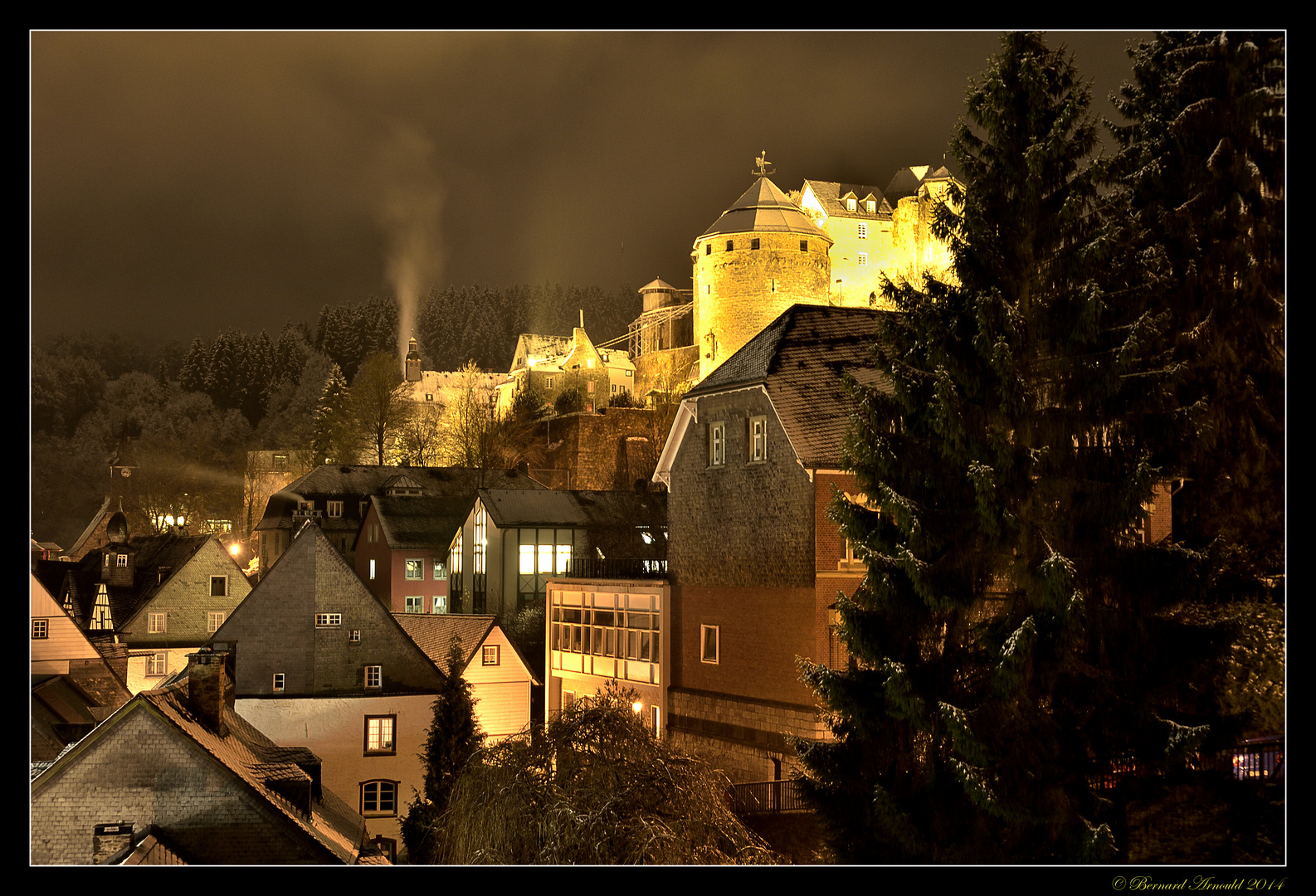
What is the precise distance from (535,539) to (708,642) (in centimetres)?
2053

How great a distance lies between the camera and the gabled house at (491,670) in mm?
33969

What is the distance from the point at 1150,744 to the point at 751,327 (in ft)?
200

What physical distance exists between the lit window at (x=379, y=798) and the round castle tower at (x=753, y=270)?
46895 millimetres

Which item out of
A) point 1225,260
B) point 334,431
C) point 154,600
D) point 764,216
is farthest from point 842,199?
point 1225,260

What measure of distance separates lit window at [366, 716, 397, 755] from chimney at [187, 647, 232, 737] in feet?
27.0

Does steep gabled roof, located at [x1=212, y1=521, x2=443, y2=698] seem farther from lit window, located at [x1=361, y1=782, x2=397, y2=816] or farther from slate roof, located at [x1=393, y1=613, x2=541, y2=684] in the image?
lit window, located at [x1=361, y1=782, x2=397, y2=816]

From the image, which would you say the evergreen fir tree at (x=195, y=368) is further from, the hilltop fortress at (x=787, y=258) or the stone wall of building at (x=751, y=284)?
the stone wall of building at (x=751, y=284)

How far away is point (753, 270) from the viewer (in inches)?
2955

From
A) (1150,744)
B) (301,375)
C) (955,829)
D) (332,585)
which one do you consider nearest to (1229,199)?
(1150,744)

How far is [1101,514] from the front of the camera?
48.6 feet

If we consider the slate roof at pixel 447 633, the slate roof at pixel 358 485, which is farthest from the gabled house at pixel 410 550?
the slate roof at pixel 447 633

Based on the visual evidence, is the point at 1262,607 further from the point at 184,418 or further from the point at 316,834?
the point at 184,418

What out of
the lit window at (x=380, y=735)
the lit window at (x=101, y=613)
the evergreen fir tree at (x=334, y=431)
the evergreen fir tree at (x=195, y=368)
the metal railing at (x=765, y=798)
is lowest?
the lit window at (x=380, y=735)

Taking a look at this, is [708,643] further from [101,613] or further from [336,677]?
[101,613]
